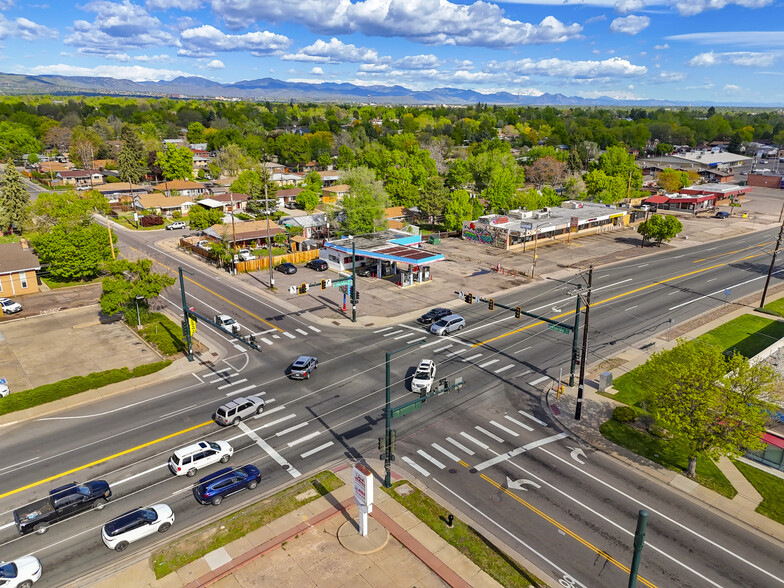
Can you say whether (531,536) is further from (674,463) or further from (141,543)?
(141,543)

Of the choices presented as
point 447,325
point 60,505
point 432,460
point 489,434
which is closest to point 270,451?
point 432,460

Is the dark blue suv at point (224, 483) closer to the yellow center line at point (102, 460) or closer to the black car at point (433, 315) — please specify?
the yellow center line at point (102, 460)

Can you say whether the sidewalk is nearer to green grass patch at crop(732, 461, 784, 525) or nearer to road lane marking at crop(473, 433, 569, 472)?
road lane marking at crop(473, 433, 569, 472)

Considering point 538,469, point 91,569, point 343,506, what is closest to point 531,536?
point 538,469

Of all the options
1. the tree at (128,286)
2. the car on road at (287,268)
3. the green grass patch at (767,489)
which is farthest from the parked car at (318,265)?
the green grass patch at (767,489)

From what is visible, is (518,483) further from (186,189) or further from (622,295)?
(186,189)
